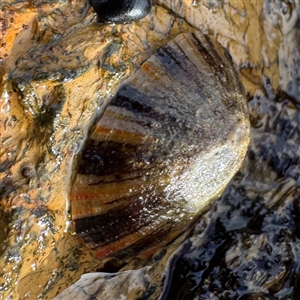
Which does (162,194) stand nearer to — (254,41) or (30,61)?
(30,61)

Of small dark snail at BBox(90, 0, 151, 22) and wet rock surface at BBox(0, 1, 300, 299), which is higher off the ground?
small dark snail at BBox(90, 0, 151, 22)

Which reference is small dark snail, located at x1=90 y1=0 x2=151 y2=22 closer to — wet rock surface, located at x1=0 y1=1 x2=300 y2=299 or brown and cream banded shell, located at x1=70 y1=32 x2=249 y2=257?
wet rock surface, located at x1=0 y1=1 x2=300 y2=299

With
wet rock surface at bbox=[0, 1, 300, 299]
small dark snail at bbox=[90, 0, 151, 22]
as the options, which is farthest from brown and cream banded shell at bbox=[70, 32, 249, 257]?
small dark snail at bbox=[90, 0, 151, 22]

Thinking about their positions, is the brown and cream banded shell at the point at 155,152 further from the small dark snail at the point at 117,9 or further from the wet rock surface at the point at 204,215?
the small dark snail at the point at 117,9

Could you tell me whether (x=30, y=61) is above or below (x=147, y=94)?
above

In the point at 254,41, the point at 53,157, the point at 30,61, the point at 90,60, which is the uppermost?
the point at 30,61

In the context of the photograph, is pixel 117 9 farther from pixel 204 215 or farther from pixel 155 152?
pixel 204 215

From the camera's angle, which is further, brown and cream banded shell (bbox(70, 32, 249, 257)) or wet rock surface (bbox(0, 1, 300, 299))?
brown and cream banded shell (bbox(70, 32, 249, 257))

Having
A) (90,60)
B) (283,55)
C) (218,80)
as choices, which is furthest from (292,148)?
(90,60)
